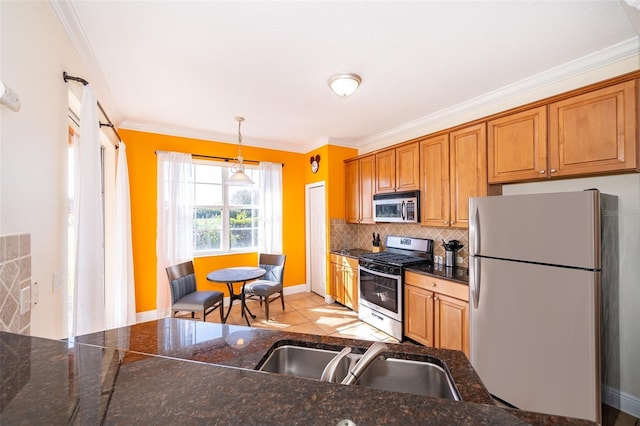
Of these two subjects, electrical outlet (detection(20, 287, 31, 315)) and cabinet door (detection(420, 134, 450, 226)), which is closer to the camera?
electrical outlet (detection(20, 287, 31, 315))

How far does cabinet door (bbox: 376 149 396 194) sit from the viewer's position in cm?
356

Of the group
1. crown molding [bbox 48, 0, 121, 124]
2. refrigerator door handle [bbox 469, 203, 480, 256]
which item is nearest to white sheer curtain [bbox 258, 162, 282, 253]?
crown molding [bbox 48, 0, 121, 124]

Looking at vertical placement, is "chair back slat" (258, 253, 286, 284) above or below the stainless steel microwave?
below

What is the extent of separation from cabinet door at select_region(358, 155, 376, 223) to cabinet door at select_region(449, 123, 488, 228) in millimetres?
1244

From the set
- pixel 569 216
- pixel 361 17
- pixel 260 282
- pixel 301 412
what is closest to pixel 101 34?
pixel 361 17

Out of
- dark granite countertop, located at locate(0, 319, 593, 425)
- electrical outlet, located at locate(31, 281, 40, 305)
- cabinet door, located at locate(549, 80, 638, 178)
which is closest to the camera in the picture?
dark granite countertop, located at locate(0, 319, 593, 425)

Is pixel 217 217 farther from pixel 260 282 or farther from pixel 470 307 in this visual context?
pixel 470 307

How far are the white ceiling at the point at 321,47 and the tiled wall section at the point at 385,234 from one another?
4.99 ft

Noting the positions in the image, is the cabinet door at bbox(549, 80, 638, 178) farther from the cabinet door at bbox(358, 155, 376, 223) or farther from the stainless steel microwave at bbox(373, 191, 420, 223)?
the cabinet door at bbox(358, 155, 376, 223)

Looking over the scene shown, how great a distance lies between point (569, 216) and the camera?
1686 millimetres

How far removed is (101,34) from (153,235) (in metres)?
2.59

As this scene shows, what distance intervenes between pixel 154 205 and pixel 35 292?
8.53ft

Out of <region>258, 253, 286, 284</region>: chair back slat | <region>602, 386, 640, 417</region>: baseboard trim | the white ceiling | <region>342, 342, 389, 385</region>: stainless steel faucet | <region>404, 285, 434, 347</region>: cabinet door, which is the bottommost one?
<region>602, 386, 640, 417</region>: baseboard trim

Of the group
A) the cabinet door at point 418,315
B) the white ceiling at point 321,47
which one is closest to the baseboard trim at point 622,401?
the cabinet door at point 418,315
